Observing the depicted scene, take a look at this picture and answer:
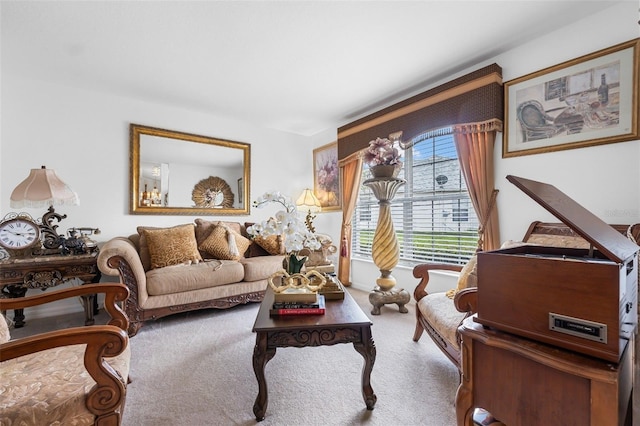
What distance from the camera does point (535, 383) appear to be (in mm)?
650

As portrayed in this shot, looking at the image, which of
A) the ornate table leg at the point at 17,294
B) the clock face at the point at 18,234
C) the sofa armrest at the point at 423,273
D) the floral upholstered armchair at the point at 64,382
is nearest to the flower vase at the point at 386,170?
the sofa armrest at the point at 423,273

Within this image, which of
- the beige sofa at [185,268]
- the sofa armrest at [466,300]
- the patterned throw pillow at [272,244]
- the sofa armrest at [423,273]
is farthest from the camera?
the patterned throw pillow at [272,244]

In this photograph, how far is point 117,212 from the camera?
316 centimetres

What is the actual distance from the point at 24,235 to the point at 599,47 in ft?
16.3

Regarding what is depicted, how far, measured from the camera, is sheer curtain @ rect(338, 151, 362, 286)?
371cm

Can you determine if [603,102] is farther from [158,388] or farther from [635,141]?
[158,388]

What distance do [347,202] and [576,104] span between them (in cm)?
249

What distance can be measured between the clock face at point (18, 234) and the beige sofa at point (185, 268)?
653 mm

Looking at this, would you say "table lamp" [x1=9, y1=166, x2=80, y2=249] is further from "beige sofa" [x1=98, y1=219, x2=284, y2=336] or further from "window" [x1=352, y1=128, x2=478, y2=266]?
"window" [x1=352, y1=128, x2=478, y2=266]

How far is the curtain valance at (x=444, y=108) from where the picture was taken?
2.35 m

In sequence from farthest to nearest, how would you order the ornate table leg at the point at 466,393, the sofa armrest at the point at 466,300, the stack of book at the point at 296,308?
1. the stack of book at the point at 296,308
2. the sofa armrest at the point at 466,300
3. the ornate table leg at the point at 466,393

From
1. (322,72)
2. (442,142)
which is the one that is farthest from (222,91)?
(442,142)

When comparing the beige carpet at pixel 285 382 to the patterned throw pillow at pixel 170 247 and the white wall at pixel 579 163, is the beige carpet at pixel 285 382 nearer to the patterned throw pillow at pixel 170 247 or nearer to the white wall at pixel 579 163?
the patterned throw pillow at pixel 170 247

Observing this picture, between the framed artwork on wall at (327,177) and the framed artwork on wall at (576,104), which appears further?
the framed artwork on wall at (327,177)
